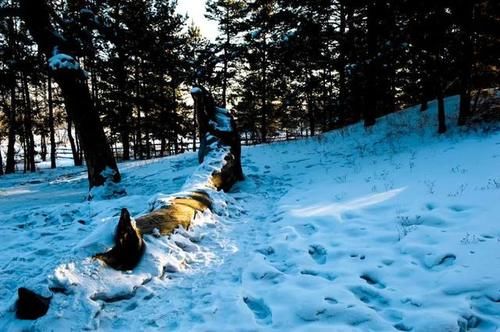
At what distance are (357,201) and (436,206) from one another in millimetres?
1406

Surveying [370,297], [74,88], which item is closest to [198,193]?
[370,297]

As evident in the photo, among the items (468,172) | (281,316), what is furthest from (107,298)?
A: (468,172)

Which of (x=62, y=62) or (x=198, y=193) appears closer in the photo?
(x=198, y=193)

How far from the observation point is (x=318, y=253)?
480cm

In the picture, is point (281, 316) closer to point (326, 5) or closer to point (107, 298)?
point (107, 298)

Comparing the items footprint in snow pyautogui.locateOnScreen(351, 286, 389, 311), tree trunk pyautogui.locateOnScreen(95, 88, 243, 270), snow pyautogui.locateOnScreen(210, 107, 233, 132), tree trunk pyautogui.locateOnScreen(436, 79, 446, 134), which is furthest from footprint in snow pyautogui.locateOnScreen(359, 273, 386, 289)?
tree trunk pyautogui.locateOnScreen(436, 79, 446, 134)

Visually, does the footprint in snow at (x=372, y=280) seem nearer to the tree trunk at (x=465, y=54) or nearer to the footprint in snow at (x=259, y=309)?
the footprint in snow at (x=259, y=309)

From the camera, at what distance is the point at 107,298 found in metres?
3.70

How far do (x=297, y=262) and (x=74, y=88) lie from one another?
7.21m

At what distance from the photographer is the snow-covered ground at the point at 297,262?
329cm

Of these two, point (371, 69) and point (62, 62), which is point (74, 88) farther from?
point (371, 69)

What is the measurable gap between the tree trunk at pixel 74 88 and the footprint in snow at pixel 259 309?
22.7ft

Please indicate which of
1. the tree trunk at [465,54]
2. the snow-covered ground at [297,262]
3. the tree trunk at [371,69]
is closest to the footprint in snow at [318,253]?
the snow-covered ground at [297,262]

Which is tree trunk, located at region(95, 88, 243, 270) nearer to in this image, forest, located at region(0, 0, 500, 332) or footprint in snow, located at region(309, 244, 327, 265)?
forest, located at region(0, 0, 500, 332)
